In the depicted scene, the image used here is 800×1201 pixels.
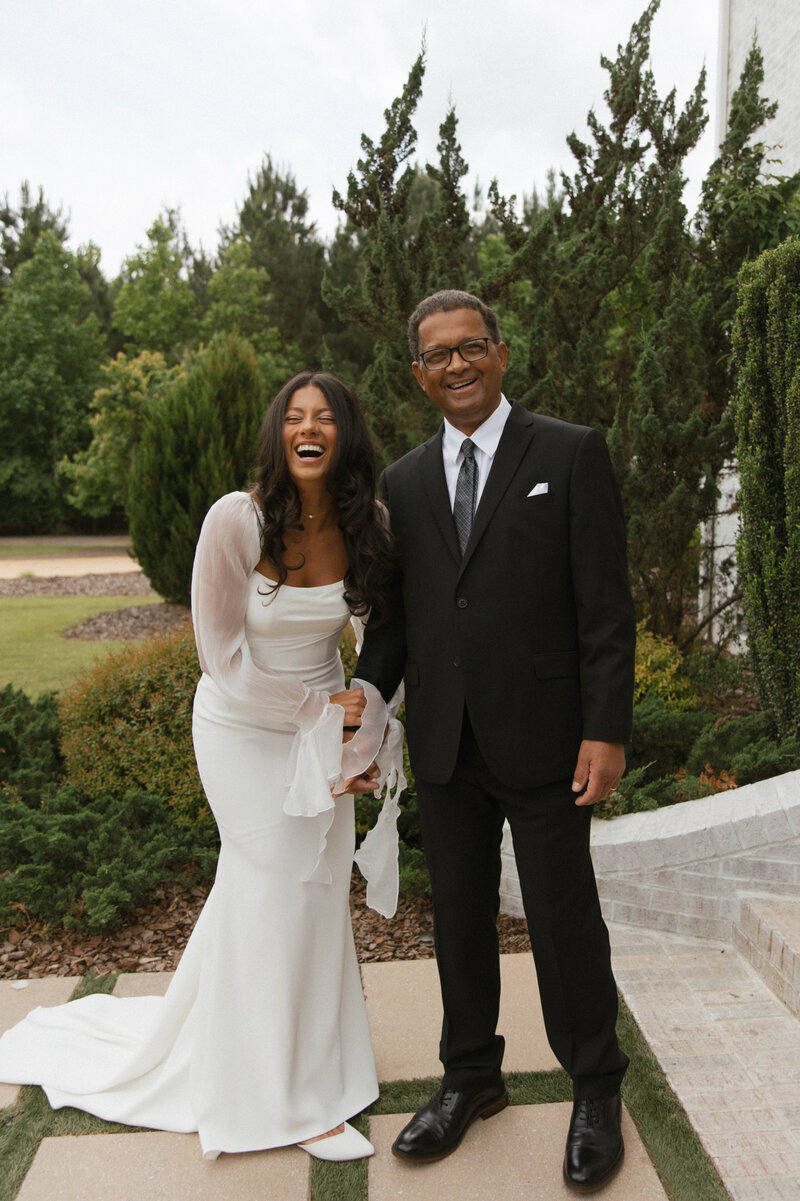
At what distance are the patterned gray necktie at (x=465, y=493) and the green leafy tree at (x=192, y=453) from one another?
22.6ft

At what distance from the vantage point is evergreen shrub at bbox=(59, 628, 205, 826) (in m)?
4.31

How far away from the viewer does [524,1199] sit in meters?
2.15

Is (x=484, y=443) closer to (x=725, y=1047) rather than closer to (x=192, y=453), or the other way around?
(x=725, y=1047)

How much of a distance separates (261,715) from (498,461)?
0.93 meters

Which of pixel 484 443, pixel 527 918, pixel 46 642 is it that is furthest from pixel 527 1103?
pixel 46 642

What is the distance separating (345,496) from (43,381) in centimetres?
2932

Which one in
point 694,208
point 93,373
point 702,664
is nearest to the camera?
point 702,664

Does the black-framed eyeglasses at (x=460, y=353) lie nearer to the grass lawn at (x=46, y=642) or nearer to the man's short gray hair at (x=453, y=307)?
Answer: the man's short gray hair at (x=453, y=307)

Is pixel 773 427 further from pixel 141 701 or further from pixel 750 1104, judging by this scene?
pixel 141 701

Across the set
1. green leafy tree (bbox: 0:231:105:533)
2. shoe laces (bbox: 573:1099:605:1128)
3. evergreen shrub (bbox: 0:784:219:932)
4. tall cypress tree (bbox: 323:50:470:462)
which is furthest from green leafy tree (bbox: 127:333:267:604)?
green leafy tree (bbox: 0:231:105:533)

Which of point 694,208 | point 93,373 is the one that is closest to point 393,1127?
point 694,208

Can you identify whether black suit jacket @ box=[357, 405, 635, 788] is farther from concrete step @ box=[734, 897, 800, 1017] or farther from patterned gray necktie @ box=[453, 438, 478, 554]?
concrete step @ box=[734, 897, 800, 1017]

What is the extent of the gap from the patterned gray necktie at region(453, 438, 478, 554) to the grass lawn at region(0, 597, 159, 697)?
11.4 feet

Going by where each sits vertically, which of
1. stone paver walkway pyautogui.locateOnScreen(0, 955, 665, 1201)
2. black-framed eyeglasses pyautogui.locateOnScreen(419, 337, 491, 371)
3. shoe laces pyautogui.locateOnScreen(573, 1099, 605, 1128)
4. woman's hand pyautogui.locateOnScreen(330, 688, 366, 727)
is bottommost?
stone paver walkway pyautogui.locateOnScreen(0, 955, 665, 1201)
